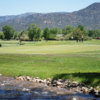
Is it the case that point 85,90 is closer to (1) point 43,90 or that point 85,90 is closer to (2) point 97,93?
(2) point 97,93

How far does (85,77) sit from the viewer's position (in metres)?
17.6

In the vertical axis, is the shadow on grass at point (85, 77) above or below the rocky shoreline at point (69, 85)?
above

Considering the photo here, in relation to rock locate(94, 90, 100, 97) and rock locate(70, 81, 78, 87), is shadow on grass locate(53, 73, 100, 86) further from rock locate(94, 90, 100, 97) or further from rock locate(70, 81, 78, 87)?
rock locate(94, 90, 100, 97)

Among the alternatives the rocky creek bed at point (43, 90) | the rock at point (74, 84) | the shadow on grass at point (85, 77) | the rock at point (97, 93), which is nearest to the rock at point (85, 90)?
the rocky creek bed at point (43, 90)

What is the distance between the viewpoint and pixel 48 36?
160m

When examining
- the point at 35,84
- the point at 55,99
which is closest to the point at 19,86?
the point at 35,84

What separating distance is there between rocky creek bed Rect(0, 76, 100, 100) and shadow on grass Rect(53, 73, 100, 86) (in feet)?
1.63

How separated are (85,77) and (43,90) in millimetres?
3405

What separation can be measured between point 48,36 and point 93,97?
479 ft

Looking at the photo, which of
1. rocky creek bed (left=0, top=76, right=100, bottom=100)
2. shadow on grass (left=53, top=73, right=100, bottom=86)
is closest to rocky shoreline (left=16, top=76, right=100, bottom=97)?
rocky creek bed (left=0, top=76, right=100, bottom=100)

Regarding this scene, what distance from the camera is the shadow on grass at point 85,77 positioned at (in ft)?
55.0

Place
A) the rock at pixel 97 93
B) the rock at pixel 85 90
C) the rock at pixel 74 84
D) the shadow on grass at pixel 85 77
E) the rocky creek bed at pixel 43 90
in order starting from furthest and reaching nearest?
the rock at pixel 74 84
the shadow on grass at pixel 85 77
the rock at pixel 85 90
the rock at pixel 97 93
the rocky creek bed at pixel 43 90

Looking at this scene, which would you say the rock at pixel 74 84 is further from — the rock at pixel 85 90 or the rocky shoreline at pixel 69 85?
the rock at pixel 85 90

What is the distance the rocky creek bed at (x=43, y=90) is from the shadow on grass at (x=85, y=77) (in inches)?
19.6
